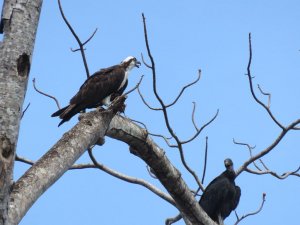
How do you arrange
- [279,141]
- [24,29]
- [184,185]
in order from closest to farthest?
[24,29]
[184,185]
[279,141]

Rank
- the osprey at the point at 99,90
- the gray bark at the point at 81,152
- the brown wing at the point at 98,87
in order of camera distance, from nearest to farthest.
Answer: the gray bark at the point at 81,152, the osprey at the point at 99,90, the brown wing at the point at 98,87

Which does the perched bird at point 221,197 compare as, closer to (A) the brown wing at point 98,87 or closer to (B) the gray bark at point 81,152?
(A) the brown wing at point 98,87

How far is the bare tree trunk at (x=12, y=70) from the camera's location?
2.57 m

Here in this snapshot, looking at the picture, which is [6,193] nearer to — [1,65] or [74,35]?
[1,65]

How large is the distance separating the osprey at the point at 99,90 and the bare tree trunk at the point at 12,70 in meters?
2.72

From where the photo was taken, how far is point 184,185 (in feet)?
15.6

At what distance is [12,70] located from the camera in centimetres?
269

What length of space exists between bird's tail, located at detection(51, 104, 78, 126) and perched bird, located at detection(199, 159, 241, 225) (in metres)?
2.53

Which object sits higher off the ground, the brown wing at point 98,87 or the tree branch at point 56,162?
the brown wing at point 98,87

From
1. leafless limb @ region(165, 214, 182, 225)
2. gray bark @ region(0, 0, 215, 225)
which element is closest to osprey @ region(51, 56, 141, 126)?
leafless limb @ region(165, 214, 182, 225)

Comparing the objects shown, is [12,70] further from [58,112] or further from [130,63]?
[130,63]

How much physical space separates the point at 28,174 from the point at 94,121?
891 millimetres

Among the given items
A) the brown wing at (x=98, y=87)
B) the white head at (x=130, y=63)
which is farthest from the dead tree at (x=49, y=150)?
the white head at (x=130, y=63)

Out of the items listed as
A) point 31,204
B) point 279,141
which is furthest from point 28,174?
point 279,141
